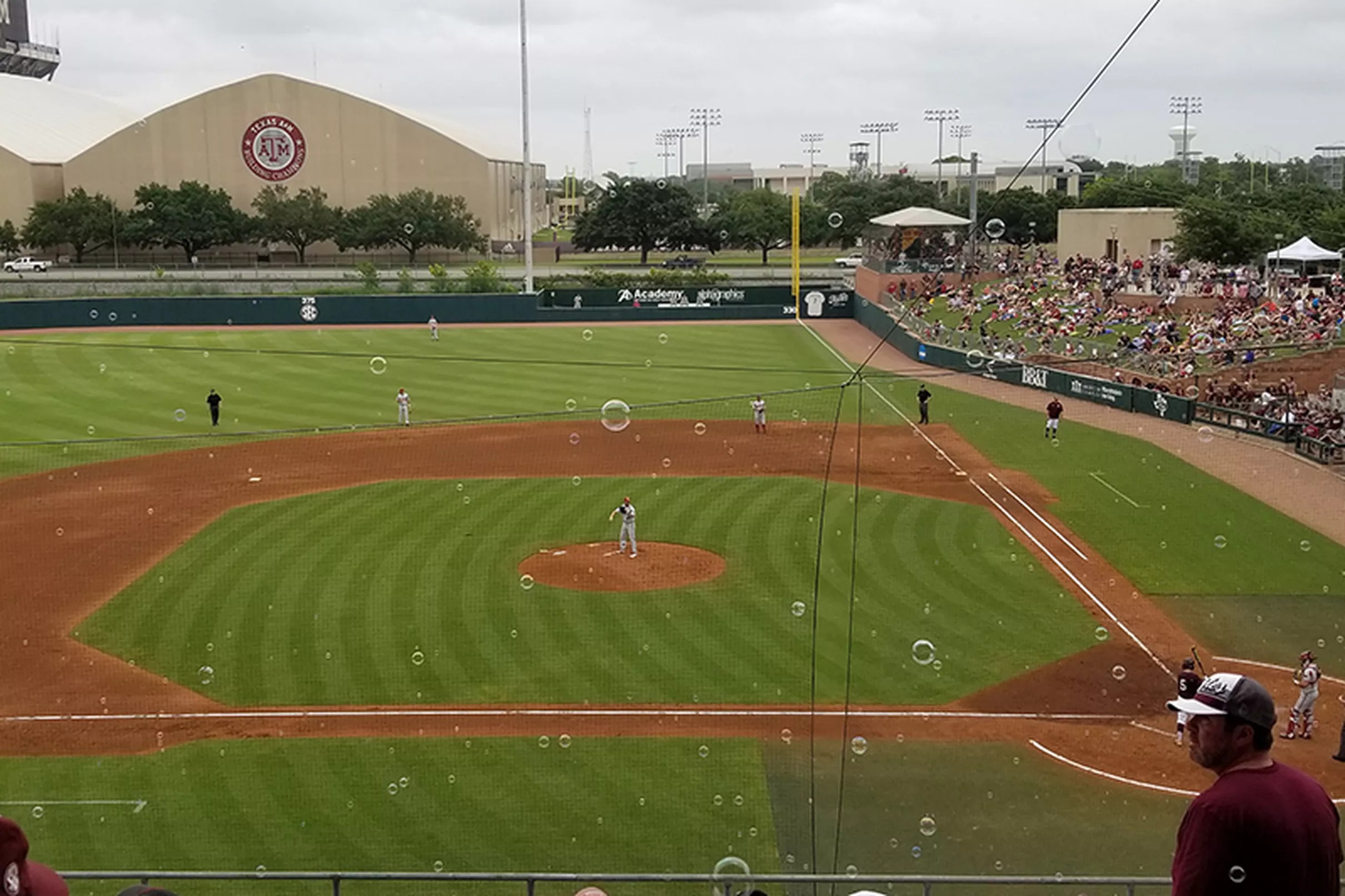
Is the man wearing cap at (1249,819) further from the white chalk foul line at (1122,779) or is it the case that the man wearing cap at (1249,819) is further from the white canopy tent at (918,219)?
the white canopy tent at (918,219)

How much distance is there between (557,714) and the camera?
15555 millimetres

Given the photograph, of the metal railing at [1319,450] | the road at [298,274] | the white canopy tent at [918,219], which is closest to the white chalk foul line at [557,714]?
the metal railing at [1319,450]

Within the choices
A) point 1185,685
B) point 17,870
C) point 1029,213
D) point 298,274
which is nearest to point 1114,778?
point 1185,685

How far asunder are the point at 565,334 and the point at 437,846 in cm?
4613

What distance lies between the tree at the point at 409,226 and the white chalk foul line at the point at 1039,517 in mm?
63794

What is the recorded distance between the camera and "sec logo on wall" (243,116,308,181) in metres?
88.8

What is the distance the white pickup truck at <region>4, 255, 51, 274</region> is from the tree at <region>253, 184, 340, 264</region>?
1381cm

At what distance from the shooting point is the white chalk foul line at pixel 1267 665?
54.1ft

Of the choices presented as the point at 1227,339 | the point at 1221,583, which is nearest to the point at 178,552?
the point at 1221,583

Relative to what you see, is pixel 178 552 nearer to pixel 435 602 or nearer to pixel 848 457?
pixel 435 602

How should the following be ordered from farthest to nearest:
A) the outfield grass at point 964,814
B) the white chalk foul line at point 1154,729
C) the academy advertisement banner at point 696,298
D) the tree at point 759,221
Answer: the tree at point 759,221
the academy advertisement banner at point 696,298
the white chalk foul line at point 1154,729
the outfield grass at point 964,814

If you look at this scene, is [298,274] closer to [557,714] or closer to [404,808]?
[557,714]

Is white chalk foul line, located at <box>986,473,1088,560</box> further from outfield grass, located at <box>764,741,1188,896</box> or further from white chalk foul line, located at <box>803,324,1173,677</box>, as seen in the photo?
outfield grass, located at <box>764,741,1188,896</box>

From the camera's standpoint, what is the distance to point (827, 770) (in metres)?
14.1
